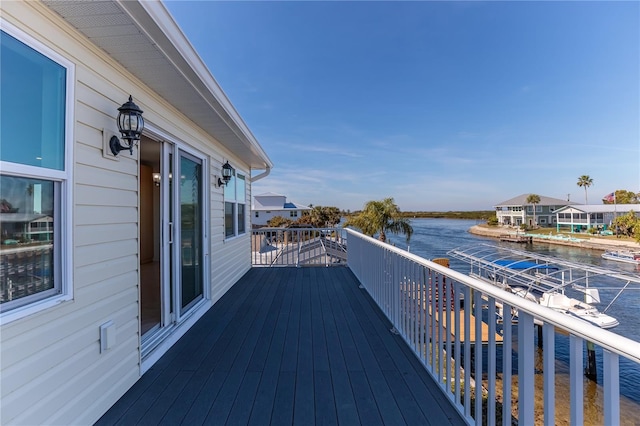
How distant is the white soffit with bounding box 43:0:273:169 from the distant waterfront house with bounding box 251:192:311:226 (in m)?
29.7

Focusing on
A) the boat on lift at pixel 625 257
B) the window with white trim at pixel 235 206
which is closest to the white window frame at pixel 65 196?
the window with white trim at pixel 235 206

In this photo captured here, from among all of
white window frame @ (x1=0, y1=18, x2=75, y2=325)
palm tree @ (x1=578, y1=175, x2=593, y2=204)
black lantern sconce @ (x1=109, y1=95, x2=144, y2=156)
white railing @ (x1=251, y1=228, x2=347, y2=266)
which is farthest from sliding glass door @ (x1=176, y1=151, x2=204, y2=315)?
palm tree @ (x1=578, y1=175, x2=593, y2=204)

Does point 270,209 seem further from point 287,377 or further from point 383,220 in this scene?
point 287,377

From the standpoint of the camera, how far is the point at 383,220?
55.1 feet

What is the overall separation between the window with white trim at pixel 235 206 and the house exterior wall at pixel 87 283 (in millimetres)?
2511

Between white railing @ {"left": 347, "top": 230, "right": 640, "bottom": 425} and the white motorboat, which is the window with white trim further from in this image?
the white motorboat

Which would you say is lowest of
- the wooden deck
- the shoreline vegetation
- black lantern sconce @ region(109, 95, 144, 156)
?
the wooden deck

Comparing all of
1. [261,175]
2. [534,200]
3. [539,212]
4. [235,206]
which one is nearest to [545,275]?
[261,175]

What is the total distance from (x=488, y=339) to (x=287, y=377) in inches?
58.0

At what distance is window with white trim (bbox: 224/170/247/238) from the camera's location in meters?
4.93

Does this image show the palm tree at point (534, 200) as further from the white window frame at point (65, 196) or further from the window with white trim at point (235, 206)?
the white window frame at point (65, 196)

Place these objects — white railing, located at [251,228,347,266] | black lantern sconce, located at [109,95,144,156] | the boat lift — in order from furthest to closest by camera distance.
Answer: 1. the boat lift
2. white railing, located at [251,228,347,266]
3. black lantern sconce, located at [109,95,144,156]

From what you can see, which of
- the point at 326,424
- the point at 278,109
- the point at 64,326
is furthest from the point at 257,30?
the point at 326,424

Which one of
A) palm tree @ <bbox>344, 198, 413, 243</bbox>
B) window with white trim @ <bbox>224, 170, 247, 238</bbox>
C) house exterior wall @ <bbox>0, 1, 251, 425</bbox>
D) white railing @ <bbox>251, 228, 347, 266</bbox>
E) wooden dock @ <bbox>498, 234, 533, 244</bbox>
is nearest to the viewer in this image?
house exterior wall @ <bbox>0, 1, 251, 425</bbox>
